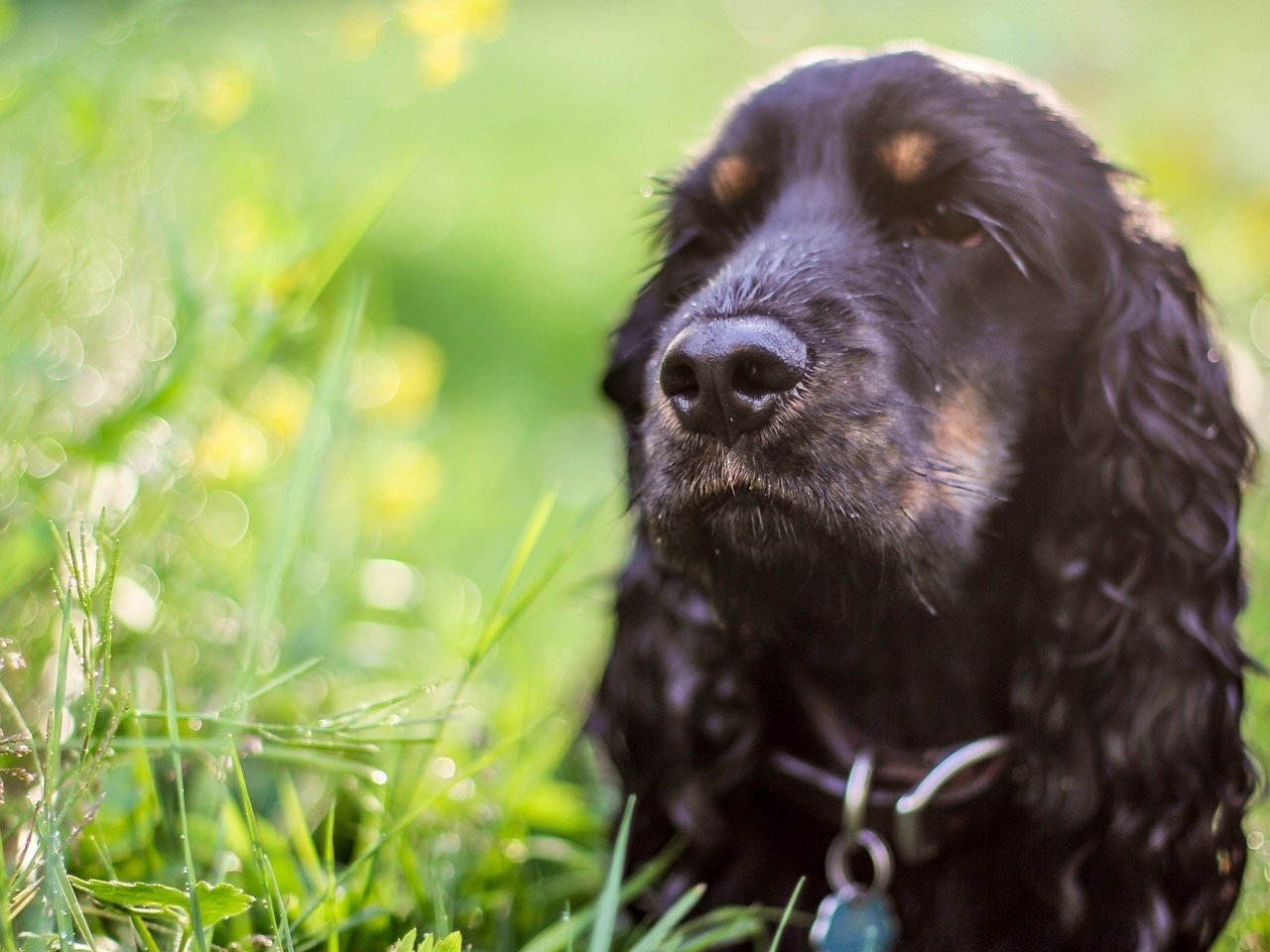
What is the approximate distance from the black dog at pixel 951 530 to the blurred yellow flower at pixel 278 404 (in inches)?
35.9

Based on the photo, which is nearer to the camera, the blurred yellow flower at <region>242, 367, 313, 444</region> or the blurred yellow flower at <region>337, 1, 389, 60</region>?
the blurred yellow flower at <region>337, 1, 389, 60</region>

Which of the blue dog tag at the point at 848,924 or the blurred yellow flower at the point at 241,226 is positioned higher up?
the blurred yellow flower at the point at 241,226

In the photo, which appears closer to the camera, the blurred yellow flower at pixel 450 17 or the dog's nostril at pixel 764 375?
the dog's nostril at pixel 764 375

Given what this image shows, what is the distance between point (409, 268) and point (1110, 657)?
16.3ft

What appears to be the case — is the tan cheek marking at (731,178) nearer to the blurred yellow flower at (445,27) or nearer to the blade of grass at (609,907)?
the blurred yellow flower at (445,27)

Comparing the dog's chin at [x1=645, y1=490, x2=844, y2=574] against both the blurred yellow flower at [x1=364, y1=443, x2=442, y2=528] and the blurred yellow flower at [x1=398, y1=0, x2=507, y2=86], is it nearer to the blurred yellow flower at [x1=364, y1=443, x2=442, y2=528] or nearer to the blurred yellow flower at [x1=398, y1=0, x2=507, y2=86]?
the blurred yellow flower at [x1=398, y1=0, x2=507, y2=86]

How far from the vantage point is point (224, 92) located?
7.61 ft

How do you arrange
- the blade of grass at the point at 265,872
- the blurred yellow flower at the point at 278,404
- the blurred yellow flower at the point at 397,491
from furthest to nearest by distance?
the blurred yellow flower at the point at 397,491 < the blurred yellow flower at the point at 278,404 < the blade of grass at the point at 265,872

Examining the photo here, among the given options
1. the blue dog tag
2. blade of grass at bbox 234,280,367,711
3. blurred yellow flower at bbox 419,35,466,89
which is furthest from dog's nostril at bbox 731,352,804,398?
blurred yellow flower at bbox 419,35,466,89

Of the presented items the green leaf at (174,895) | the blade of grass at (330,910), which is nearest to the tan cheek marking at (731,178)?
the blade of grass at (330,910)

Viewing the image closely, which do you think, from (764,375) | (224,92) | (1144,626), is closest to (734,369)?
(764,375)

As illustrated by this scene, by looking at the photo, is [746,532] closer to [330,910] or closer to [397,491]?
[330,910]

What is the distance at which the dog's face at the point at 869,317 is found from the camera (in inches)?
64.3

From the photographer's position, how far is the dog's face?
1.63 meters
